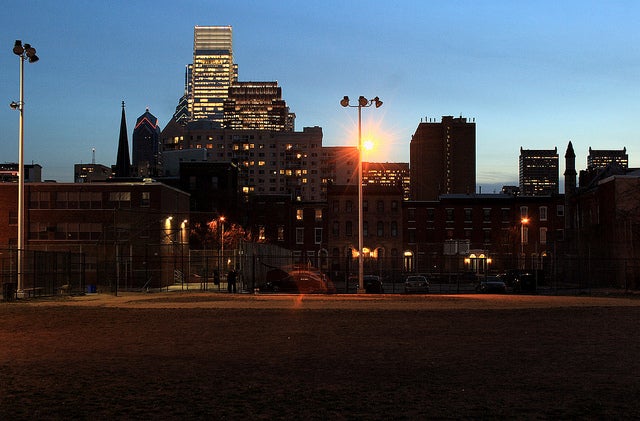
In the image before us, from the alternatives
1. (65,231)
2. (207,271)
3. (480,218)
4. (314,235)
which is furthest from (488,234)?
(65,231)

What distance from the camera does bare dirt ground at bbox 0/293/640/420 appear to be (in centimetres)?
1110

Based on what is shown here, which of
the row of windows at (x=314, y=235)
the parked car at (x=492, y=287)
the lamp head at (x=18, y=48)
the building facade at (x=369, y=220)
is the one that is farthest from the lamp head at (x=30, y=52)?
the row of windows at (x=314, y=235)

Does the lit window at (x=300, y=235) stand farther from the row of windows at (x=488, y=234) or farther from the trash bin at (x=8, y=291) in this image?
the trash bin at (x=8, y=291)

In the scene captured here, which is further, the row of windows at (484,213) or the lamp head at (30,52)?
the row of windows at (484,213)

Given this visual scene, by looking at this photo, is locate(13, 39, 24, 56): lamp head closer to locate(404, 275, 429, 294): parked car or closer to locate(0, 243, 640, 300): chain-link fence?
locate(0, 243, 640, 300): chain-link fence

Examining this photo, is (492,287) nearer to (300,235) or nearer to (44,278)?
(44,278)

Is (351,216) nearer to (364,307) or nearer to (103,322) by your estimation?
(364,307)

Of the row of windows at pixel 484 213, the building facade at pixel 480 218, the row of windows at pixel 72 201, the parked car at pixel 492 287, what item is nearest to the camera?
the parked car at pixel 492 287

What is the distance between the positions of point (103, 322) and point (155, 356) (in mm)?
9736

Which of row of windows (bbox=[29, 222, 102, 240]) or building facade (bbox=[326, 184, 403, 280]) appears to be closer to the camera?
row of windows (bbox=[29, 222, 102, 240])

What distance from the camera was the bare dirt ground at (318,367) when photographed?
36.4 ft

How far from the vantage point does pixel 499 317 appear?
28.9m

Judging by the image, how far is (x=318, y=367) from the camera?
50.1 ft

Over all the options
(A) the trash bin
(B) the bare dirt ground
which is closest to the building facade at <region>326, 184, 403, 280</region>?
(A) the trash bin
